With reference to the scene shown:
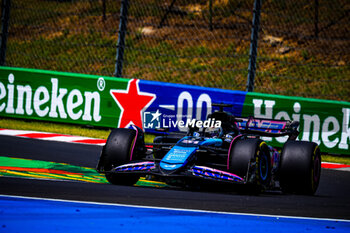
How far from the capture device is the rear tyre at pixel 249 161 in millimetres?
6426

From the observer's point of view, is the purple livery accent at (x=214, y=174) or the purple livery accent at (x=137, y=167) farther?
the purple livery accent at (x=137, y=167)

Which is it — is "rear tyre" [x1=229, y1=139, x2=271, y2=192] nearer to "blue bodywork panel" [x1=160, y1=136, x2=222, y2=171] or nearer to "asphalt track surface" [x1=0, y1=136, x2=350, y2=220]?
"asphalt track surface" [x1=0, y1=136, x2=350, y2=220]

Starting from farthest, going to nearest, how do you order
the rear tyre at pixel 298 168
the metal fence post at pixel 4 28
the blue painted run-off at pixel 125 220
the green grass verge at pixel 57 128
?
1. the metal fence post at pixel 4 28
2. the green grass verge at pixel 57 128
3. the rear tyre at pixel 298 168
4. the blue painted run-off at pixel 125 220

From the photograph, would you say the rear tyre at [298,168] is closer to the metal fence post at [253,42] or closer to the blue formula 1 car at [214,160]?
the blue formula 1 car at [214,160]

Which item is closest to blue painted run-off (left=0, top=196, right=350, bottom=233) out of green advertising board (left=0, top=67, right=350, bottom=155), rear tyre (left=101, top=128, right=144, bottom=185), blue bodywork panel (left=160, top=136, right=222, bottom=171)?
blue bodywork panel (left=160, top=136, right=222, bottom=171)

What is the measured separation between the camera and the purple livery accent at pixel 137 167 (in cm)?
661

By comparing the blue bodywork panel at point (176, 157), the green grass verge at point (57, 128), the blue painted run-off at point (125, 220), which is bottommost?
the blue painted run-off at point (125, 220)

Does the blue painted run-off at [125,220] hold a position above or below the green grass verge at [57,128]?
below

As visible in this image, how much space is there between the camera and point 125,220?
14.4ft

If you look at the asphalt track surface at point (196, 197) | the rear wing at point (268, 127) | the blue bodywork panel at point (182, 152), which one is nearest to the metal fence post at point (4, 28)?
the rear wing at point (268, 127)

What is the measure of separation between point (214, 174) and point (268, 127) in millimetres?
1965

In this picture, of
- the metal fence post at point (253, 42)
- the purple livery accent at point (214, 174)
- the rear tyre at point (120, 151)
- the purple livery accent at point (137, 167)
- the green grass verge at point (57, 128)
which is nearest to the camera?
the purple livery accent at point (214, 174)

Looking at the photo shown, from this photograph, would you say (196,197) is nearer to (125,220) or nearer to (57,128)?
(125,220)

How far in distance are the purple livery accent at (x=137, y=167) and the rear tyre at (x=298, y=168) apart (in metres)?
1.58
